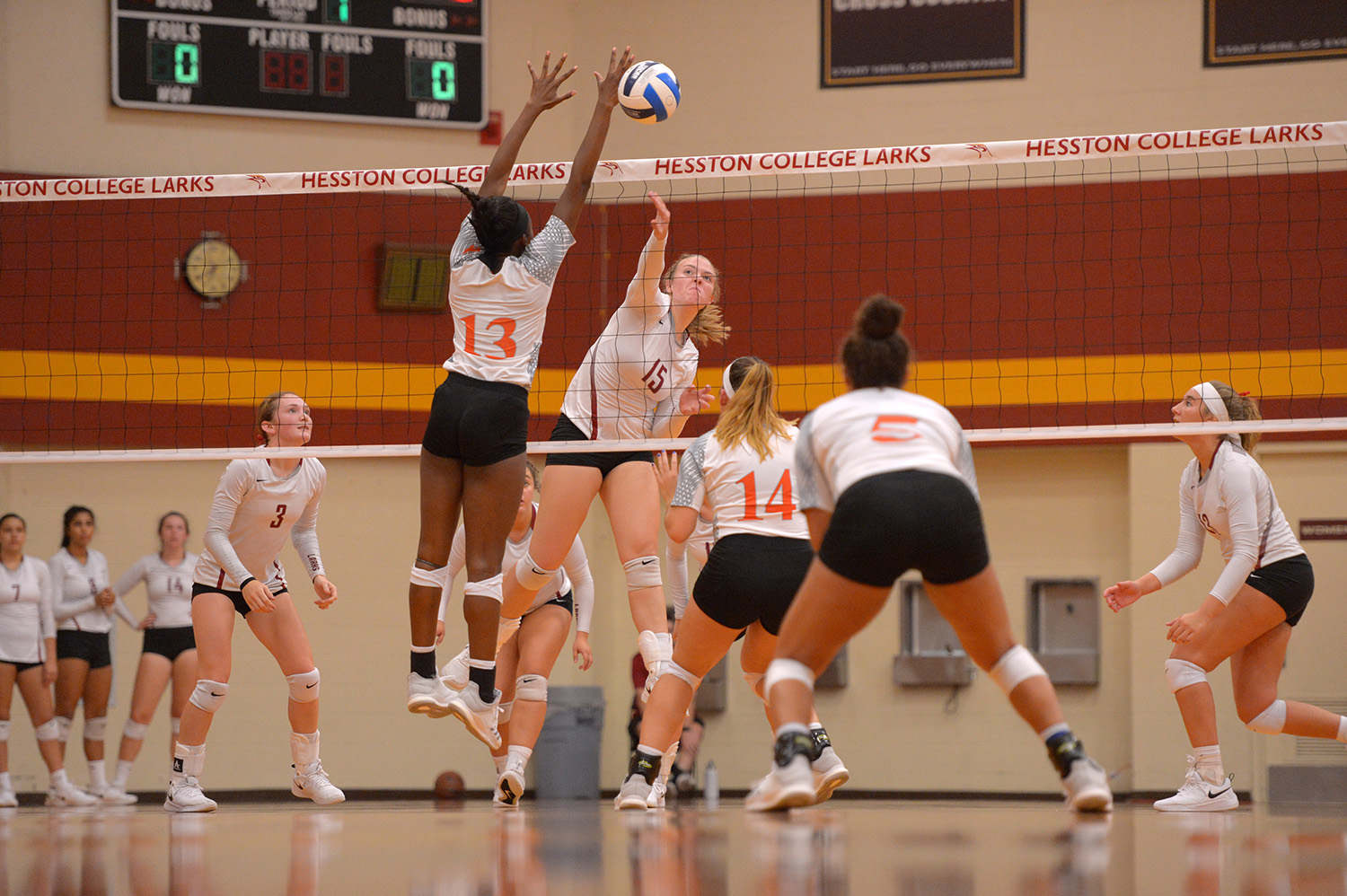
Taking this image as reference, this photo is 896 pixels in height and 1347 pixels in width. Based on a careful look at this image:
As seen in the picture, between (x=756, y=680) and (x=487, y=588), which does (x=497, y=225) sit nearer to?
(x=487, y=588)

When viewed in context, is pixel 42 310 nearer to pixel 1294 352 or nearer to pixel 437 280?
pixel 437 280

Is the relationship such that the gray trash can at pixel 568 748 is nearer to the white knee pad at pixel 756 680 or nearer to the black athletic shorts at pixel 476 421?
the white knee pad at pixel 756 680

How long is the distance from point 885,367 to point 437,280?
26.7 feet

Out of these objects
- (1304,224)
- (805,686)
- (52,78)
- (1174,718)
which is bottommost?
(1174,718)

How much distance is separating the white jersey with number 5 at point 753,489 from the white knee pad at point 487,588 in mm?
1041

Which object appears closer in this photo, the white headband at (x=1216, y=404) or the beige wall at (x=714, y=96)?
the white headband at (x=1216, y=404)

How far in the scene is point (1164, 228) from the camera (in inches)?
461

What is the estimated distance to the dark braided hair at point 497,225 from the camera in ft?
19.4

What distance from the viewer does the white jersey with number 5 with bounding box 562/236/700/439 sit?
7.18 metres

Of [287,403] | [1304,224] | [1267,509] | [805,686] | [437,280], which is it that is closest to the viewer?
[805,686]

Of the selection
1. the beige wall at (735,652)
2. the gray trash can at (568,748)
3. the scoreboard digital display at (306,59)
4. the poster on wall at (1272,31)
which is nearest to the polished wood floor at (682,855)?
the gray trash can at (568,748)

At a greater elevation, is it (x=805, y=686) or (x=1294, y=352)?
(x=1294, y=352)

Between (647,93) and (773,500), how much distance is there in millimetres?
2153

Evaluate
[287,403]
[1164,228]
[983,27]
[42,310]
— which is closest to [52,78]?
[42,310]
